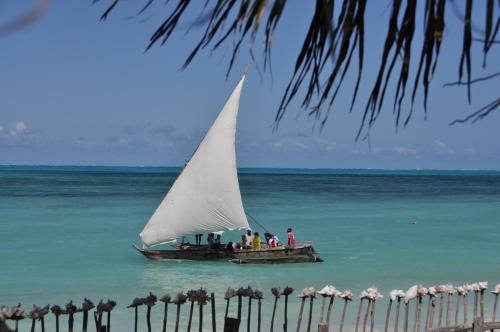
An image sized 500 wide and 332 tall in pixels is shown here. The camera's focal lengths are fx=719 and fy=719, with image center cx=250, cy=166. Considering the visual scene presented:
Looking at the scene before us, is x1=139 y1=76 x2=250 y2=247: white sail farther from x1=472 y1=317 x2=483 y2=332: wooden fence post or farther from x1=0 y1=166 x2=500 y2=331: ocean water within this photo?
x1=472 y1=317 x2=483 y2=332: wooden fence post

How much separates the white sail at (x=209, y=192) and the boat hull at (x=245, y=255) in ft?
2.25

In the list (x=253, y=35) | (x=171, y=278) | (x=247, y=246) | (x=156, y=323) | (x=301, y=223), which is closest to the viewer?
(x=253, y=35)

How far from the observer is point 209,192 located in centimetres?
2123

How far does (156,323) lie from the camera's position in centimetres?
1262

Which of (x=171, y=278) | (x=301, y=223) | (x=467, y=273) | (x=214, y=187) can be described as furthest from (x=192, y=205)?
(x=301, y=223)

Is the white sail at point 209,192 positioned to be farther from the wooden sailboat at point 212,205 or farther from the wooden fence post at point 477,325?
the wooden fence post at point 477,325

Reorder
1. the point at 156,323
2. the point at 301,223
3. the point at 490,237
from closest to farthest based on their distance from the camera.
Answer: the point at 156,323
the point at 490,237
the point at 301,223

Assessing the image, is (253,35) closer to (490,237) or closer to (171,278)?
(171,278)

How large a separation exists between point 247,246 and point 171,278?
2.58 m

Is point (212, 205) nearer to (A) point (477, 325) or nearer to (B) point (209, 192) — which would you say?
(B) point (209, 192)

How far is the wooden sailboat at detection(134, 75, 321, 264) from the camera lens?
2062cm

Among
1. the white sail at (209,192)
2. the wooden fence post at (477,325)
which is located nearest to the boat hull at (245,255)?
the white sail at (209,192)

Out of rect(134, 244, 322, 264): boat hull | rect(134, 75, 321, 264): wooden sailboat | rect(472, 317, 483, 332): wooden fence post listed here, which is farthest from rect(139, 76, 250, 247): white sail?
rect(472, 317, 483, 332): wooden fence post

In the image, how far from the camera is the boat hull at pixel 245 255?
2038 cm
